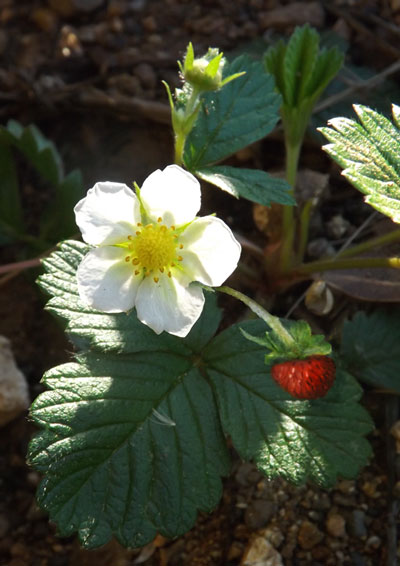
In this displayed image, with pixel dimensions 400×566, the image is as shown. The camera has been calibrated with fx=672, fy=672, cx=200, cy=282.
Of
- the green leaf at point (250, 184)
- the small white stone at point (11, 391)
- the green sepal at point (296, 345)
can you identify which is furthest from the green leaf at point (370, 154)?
the small white stone at point (11, 391)

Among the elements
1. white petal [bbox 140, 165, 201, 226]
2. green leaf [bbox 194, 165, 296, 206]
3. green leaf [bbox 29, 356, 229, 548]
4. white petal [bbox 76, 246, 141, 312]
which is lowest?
green leaf [bbox 29, 356, 229, 548]

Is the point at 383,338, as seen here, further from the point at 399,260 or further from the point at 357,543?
the point at 357,543

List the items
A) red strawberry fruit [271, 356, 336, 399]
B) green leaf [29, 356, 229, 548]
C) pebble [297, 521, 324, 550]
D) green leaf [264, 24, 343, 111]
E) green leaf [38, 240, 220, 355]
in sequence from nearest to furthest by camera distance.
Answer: red strawberry fruit [271, 356, 336, 399]
green leaf [29, 356, 229, 548]
green leaf [38, 240, 220, 355]
pebble [297, 521, 324, 550]
green leaf [264, 24, 343, 111]

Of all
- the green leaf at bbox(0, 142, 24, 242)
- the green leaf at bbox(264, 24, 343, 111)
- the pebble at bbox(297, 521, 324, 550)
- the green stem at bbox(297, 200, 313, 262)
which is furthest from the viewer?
the green leaf at bbox(0, 142, 24, 242)

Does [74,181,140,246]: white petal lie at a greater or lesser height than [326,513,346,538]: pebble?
greater

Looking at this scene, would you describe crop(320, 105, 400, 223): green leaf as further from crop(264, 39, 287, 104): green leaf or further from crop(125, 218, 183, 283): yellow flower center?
crop(264, 39, 287, 104): green leaf

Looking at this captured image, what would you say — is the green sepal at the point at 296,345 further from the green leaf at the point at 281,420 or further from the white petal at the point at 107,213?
the white petal at the point at 107,213

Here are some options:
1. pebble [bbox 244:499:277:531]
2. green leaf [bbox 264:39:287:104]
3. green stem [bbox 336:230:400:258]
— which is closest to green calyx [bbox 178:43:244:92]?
green leaf [bbox 264:39:287:104]

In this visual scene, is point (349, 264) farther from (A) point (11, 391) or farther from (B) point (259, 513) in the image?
(A) point (11, 391)

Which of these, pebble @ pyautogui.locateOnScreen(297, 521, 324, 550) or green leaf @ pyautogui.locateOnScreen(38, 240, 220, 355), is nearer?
green leaf @ pyautogui.locateOnScreen(38, 240, 220, 355)
